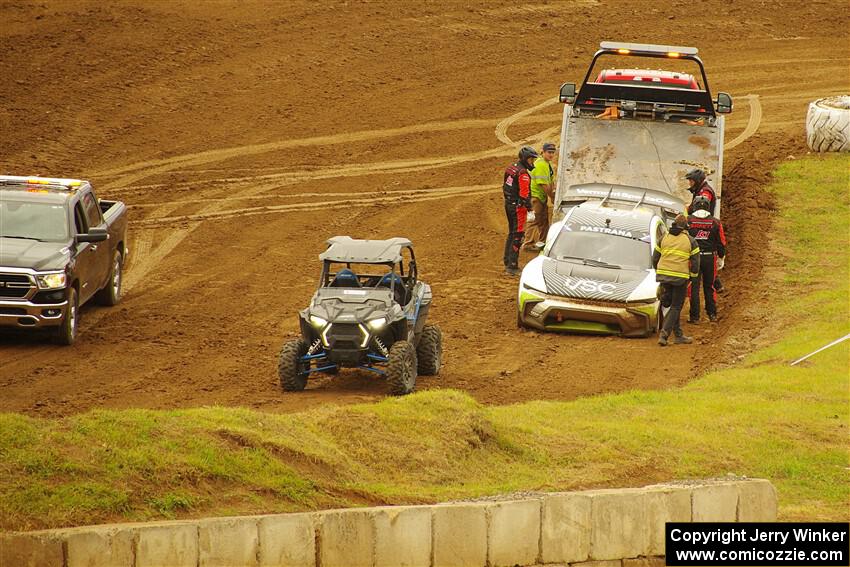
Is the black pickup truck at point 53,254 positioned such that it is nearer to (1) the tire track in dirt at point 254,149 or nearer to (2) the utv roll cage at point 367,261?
(2) the utv roll cage at point 367,261

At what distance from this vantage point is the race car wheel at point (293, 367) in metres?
15.2

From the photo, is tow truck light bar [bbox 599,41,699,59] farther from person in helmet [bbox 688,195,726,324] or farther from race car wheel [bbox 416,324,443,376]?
race car wheel [bbox 416,324,443,376]

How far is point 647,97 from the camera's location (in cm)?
2256

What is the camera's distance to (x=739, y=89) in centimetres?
3291

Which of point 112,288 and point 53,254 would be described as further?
point 112,288

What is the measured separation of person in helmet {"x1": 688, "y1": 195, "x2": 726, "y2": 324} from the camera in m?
19.3

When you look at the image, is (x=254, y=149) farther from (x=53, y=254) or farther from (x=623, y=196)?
(x=53, y=254)

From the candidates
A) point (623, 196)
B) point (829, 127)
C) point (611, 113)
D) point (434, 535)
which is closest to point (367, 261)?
point (434, 535)

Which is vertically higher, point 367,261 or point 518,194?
point 367,261

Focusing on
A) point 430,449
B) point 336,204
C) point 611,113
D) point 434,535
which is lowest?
point 336,204

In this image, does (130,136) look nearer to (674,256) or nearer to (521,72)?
(521,72)

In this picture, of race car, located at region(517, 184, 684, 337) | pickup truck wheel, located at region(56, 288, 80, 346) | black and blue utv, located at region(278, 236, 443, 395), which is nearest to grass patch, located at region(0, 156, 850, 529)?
black and blue utv, located at region(278, 236, 443, 395)

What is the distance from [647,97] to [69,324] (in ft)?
33.5

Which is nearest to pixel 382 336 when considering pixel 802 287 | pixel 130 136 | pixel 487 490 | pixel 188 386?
pixel 188 386
